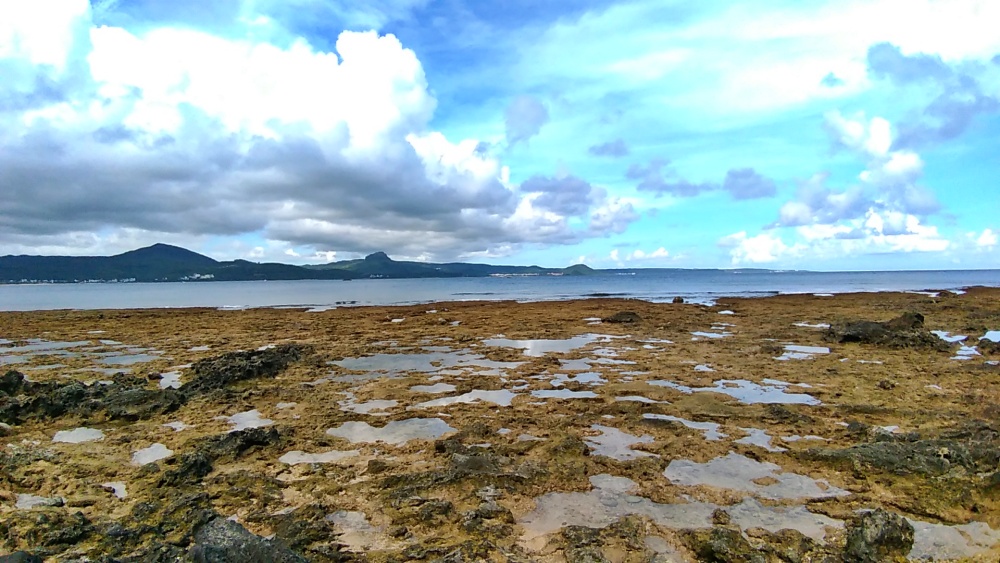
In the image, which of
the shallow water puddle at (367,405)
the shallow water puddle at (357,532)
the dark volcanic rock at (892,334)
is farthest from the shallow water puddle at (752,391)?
the shallow water puddle at (357,532)

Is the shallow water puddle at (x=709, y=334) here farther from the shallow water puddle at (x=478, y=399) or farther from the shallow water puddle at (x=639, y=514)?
the shallow water puddle at (x=639, y=514)

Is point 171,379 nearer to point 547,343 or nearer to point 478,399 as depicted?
point 478,399

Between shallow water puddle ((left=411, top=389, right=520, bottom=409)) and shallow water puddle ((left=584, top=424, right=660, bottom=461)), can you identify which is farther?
shallow water puddle ((left=411, top=389, right=520, bottom=409))

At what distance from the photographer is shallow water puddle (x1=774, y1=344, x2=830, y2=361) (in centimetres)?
1961

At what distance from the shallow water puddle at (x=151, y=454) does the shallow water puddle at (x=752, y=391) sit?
484 inches

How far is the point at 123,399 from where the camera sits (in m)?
13.2

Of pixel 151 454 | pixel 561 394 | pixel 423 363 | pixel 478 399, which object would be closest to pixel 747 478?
pixel 561 394

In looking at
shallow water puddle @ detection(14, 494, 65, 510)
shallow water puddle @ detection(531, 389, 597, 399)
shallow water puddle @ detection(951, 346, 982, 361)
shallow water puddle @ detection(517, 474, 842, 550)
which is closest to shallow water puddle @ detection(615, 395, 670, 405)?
shallow water puddle @ detection(531, 389, 597, 399)

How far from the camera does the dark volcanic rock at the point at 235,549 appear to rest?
16.7 feet

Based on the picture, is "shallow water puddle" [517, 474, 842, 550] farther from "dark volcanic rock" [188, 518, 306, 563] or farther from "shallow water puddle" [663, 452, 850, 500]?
"dark volcanic rock" [188, 518, 306, 563]

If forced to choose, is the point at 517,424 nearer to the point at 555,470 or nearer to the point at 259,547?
A: the point at 555,470

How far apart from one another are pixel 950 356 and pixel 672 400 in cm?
1299

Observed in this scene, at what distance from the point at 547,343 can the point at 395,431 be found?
49.7 ft

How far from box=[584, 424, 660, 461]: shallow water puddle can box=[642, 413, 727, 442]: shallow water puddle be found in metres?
1.20
